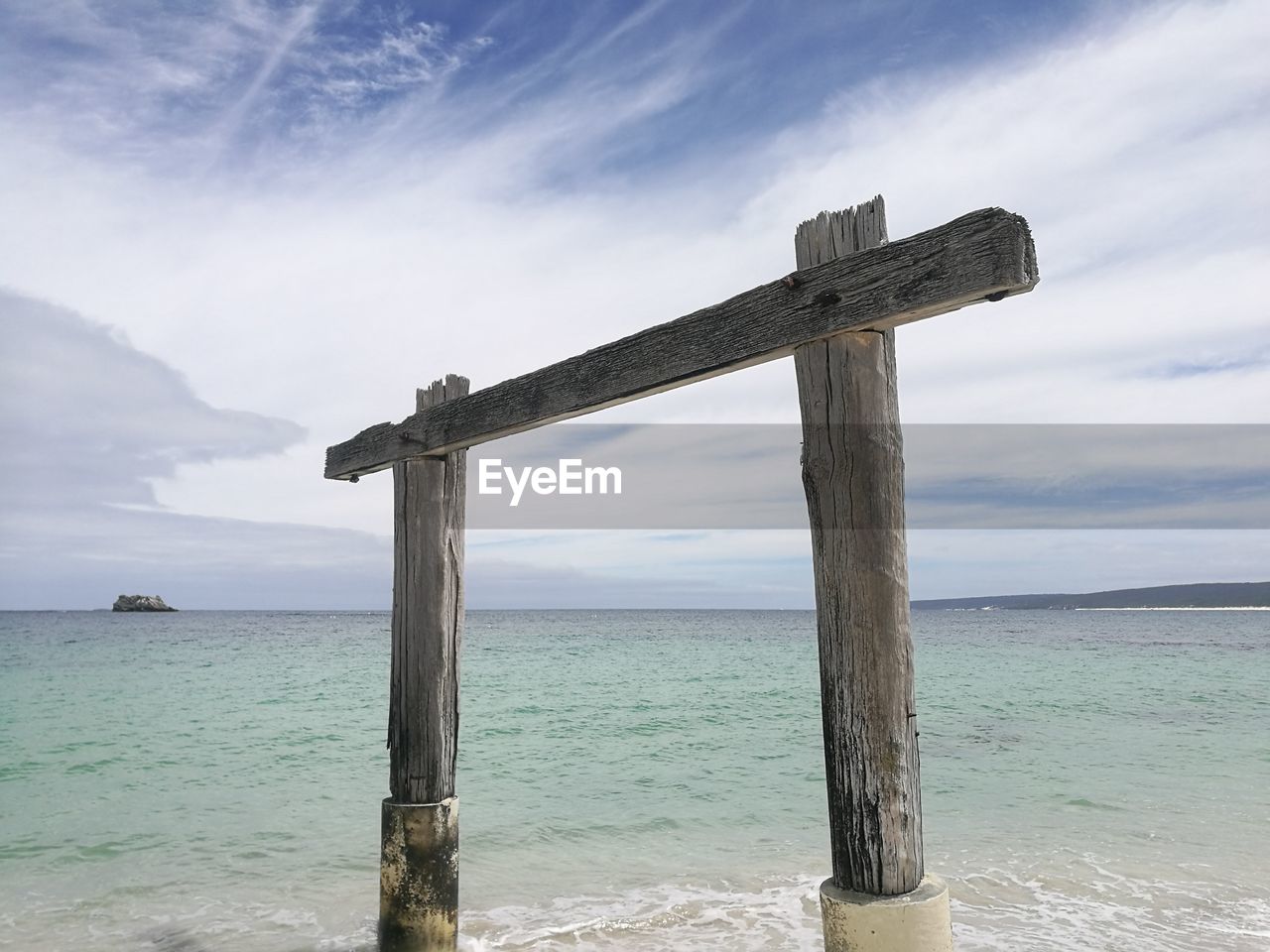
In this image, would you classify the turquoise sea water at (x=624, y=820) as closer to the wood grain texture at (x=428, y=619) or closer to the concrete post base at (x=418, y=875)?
the concrete post base at (x=418, y=875)

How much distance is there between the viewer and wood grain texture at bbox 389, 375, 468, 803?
178 inches

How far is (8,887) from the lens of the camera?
6812 mm

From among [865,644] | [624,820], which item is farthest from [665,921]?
[865,644]

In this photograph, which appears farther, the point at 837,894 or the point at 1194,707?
the point at 1194,707

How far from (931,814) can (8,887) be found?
8.23 metres

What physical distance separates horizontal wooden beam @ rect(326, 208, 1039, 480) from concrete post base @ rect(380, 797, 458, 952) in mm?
1939

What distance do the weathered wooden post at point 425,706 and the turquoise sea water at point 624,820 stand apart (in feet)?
2.97

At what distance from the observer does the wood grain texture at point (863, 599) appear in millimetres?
2703

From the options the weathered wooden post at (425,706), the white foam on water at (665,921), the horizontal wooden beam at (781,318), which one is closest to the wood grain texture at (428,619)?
the weathered wooden post at (425,706)

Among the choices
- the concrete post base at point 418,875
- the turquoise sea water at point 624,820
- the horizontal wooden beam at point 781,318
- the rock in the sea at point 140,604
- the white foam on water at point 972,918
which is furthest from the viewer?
the rock in the sea at point 140,604

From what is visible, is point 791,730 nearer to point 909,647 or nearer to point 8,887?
point 8,887

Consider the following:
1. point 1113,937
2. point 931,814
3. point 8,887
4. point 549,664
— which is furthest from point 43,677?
point 1113,937

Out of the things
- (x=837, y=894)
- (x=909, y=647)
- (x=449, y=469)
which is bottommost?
(x=837, y=894)

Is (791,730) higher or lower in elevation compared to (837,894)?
lower
